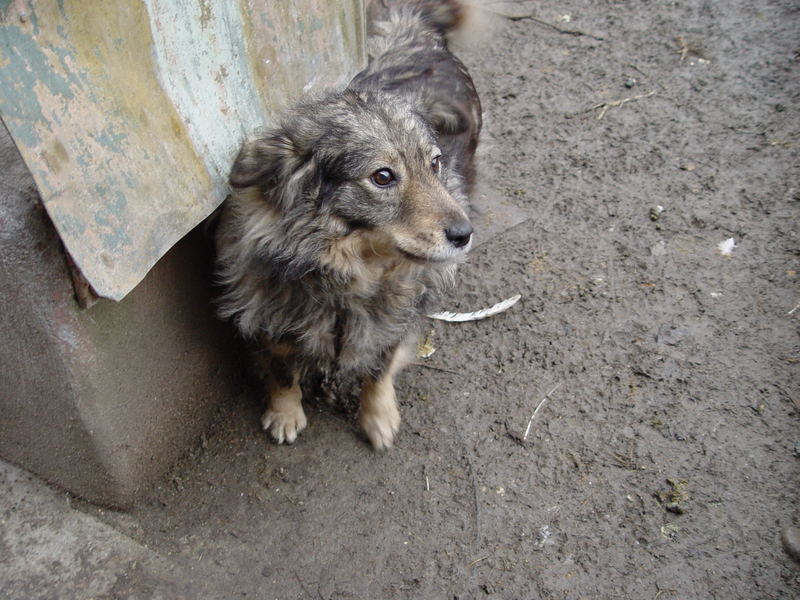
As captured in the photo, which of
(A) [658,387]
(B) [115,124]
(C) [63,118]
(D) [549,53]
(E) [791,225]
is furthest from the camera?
(D) [549,53]

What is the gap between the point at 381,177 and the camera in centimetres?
241

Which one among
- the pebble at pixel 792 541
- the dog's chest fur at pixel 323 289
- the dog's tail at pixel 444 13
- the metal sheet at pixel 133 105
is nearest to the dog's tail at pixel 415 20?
the dog's tail at pixel 444 13

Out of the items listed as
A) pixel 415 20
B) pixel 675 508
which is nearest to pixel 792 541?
pixel 675 508

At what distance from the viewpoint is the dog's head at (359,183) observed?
2383 millimetres

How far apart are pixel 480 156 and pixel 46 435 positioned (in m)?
2.67

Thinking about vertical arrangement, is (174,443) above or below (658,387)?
above

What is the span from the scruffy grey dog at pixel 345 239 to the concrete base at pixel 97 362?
213 mm

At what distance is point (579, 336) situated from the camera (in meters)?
3.41

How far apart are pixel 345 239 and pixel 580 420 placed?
4.50 feet

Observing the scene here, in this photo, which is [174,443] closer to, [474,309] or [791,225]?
[474,309]

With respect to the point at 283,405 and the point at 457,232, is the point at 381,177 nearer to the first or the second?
the point at 457,232

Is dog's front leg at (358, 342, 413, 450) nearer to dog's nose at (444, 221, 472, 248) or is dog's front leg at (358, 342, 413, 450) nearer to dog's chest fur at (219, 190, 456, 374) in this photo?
dog's chest fur at (219, 190, 456, 374)

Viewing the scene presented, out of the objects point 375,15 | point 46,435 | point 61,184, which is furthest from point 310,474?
point 375,15

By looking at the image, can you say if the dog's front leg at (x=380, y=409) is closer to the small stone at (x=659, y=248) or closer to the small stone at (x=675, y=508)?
the small stone at (x=675, y=508)
